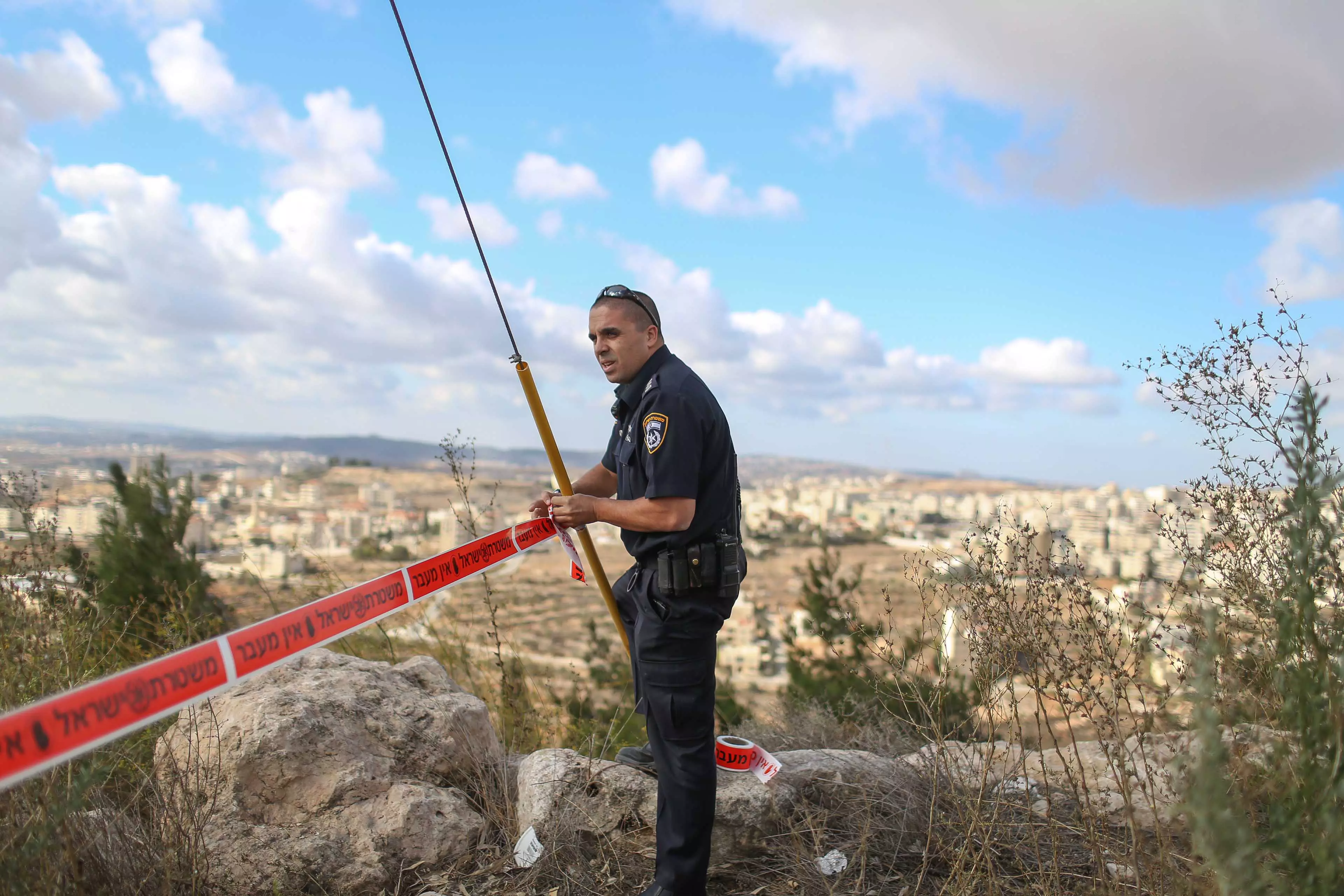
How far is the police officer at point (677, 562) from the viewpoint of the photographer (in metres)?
2.89

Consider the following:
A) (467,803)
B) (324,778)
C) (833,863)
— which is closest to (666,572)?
(833,863)

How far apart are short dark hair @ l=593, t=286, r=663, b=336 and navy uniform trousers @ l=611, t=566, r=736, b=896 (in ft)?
3.29

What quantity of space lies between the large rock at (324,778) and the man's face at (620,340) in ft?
6.08

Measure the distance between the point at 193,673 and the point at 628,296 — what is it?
1963mm

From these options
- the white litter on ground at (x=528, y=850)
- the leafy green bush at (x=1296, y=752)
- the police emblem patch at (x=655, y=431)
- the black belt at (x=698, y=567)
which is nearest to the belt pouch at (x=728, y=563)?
the black belt at (x=698, y=567)

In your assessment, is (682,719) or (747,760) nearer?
(682,719)

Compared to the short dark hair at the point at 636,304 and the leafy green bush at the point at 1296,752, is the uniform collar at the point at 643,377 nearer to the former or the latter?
the short dark hair at the point at 636,304

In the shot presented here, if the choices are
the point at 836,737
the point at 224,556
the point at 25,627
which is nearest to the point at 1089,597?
the point at 836,737

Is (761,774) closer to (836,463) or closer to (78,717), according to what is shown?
(78,717)

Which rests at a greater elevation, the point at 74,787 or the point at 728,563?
the point at 728,563

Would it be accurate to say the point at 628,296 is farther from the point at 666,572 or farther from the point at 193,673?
the point at 193,673

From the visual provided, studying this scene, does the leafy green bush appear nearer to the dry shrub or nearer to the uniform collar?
the uniform collar

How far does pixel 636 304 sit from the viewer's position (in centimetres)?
319

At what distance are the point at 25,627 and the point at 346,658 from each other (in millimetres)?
1369
